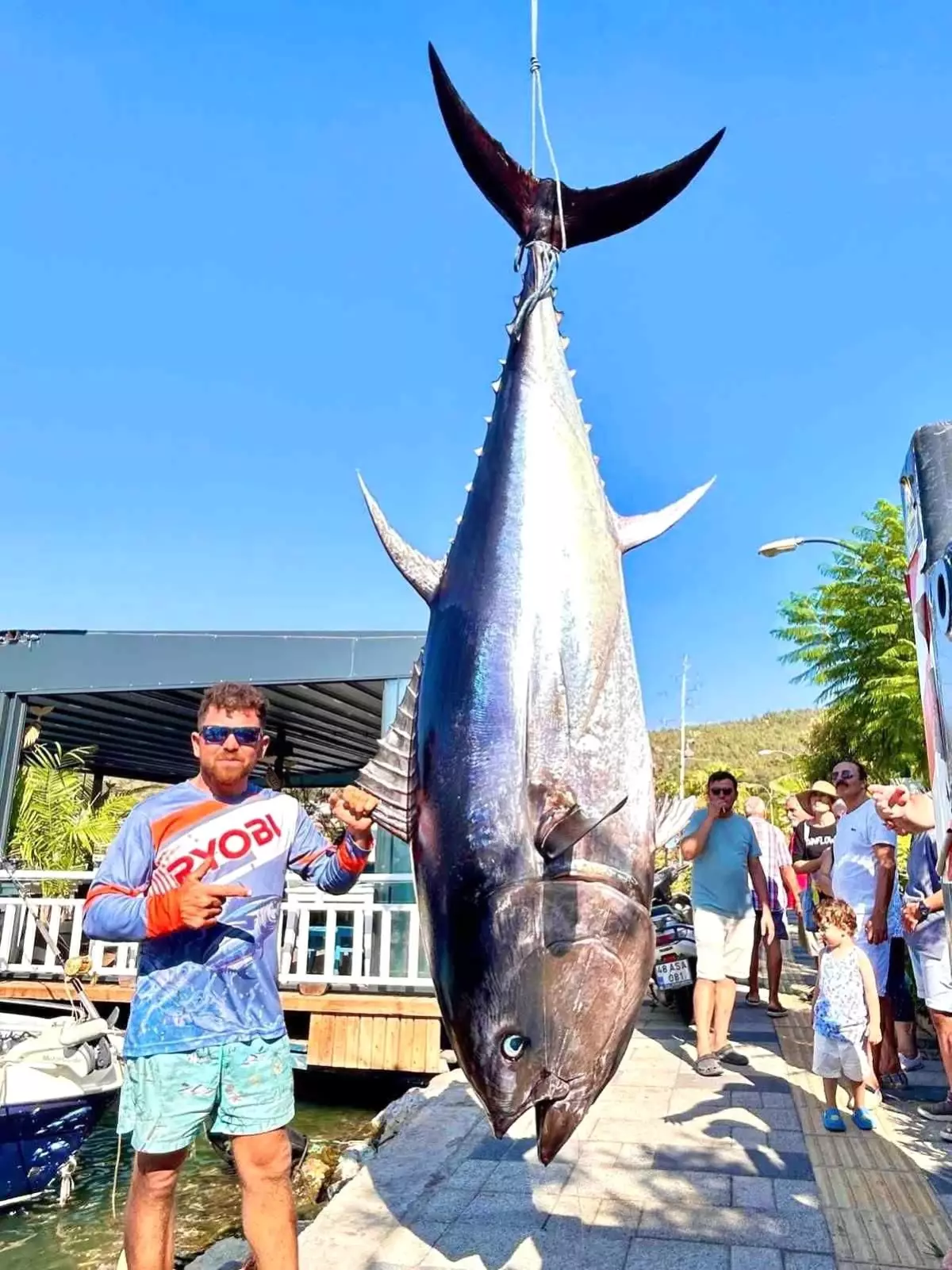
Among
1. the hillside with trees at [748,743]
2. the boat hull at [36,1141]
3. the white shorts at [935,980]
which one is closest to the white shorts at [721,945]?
the white shorts at [935,980]

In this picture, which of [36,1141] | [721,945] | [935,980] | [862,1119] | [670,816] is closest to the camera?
[670,816]

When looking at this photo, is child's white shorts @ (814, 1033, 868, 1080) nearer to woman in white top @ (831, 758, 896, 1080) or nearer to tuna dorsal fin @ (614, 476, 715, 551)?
woman in white top @ (831, 758, 896, 1080)

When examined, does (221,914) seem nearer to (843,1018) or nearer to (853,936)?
(843,1018)

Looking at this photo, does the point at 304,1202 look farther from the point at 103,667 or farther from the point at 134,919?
the point at 103,667

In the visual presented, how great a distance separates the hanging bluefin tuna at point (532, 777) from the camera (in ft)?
5.15

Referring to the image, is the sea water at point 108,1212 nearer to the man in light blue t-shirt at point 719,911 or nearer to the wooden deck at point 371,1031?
the wooden deck at point 371,1031

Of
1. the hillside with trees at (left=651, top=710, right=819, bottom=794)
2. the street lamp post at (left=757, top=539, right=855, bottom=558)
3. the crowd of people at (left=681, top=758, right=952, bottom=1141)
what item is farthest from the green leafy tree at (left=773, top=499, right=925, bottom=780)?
the hillside with trees at (left=651, top=710, right=819, bottom=794)

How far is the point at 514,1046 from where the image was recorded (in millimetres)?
1584

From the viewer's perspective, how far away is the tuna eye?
1.58 metres

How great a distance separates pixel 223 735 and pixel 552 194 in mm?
1671

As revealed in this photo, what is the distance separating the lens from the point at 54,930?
7.06m

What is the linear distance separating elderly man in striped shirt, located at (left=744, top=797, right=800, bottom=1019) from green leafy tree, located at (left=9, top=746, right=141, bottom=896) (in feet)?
20.2

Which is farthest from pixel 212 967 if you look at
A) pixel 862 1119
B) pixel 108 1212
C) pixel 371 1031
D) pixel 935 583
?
pixel 371 1031

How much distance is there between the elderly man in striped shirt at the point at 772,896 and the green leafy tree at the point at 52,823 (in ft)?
20.2
